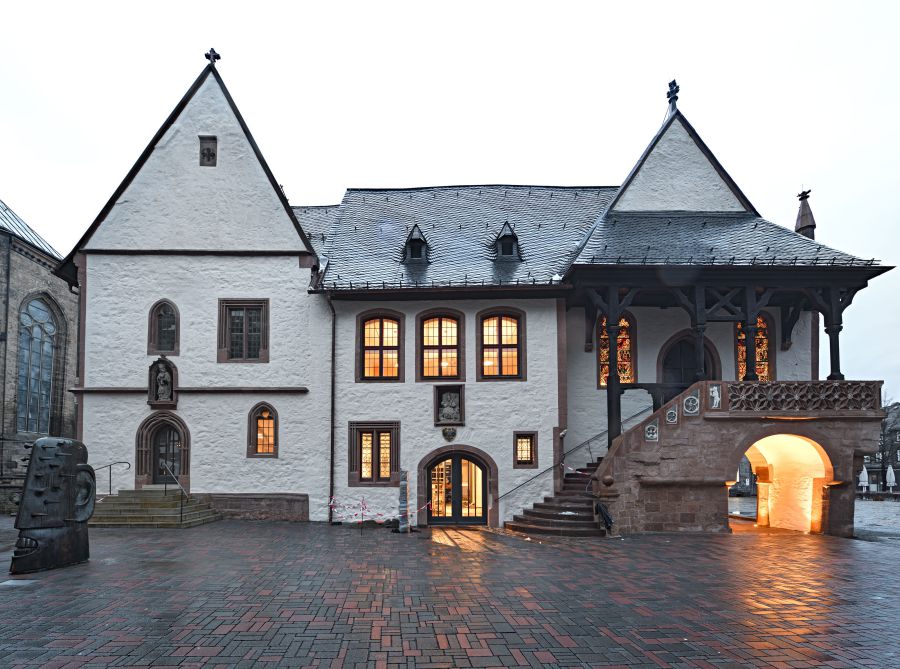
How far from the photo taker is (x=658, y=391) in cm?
1783

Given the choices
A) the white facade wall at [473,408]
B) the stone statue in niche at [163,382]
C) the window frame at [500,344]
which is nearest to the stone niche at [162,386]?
the stone statue in niche at [163,382]

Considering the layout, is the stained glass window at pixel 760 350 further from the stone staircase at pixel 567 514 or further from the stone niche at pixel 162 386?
the stone niche at pixel 162 386

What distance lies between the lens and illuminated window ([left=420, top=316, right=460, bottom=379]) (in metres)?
18.3

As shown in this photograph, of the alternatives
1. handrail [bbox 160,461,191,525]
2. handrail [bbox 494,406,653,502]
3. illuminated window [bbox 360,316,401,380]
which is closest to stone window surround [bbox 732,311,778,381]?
handrail [bbox 494,406,653,502]

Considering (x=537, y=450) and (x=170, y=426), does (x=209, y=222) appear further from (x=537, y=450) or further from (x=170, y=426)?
(x=537, y=450)

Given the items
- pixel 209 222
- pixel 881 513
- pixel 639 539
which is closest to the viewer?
pixel 639 539

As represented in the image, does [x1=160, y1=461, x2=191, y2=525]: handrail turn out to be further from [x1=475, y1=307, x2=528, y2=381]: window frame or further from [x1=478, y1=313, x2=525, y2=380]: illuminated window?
[x1=478, y1=313, x2=525, y2=380]: illuminated window

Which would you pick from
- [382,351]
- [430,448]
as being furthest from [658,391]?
[382,351]

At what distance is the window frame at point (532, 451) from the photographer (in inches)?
693

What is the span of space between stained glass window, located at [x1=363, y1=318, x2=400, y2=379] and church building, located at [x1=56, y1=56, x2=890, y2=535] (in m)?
Result: 0.06

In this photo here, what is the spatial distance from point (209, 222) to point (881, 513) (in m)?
25.5

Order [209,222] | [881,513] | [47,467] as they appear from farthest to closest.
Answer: [881,513] → [209,222] → [47,467]

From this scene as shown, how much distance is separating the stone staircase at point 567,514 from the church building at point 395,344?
0.09 meters

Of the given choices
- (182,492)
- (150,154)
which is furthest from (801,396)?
Result: (150,154)
